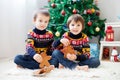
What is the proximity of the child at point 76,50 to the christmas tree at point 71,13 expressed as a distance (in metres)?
0.48

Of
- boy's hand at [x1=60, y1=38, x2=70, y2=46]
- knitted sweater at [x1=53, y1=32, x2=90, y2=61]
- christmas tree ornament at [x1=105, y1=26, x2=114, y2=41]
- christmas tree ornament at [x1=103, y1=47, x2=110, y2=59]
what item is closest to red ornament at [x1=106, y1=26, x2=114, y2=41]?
christmas tree ornament at [x1=105, y1=26, x2=114, y2=41]

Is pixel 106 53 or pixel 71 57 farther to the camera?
pixel 106 53

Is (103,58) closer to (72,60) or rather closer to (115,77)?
(72,60)

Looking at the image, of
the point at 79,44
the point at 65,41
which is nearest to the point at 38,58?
the point at 65,41

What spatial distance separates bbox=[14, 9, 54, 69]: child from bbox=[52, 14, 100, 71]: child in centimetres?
8

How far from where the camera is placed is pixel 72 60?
1.77 meters

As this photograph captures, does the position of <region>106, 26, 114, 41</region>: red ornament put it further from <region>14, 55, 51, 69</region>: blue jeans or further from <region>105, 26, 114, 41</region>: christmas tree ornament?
<region>14, 55, 51, 69</region>: blue jeans

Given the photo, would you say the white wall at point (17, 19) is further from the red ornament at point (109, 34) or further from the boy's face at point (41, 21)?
the boy's face at point (41, 21)

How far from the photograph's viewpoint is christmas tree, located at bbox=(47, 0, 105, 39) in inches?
92.3

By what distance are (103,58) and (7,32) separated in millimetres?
1016

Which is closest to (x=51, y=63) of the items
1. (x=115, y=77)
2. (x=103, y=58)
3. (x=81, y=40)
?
(x=81, y=40)

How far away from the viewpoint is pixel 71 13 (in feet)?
7.72

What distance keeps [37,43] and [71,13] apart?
64 cm

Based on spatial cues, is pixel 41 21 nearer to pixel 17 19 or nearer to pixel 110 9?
pixel 17 19
